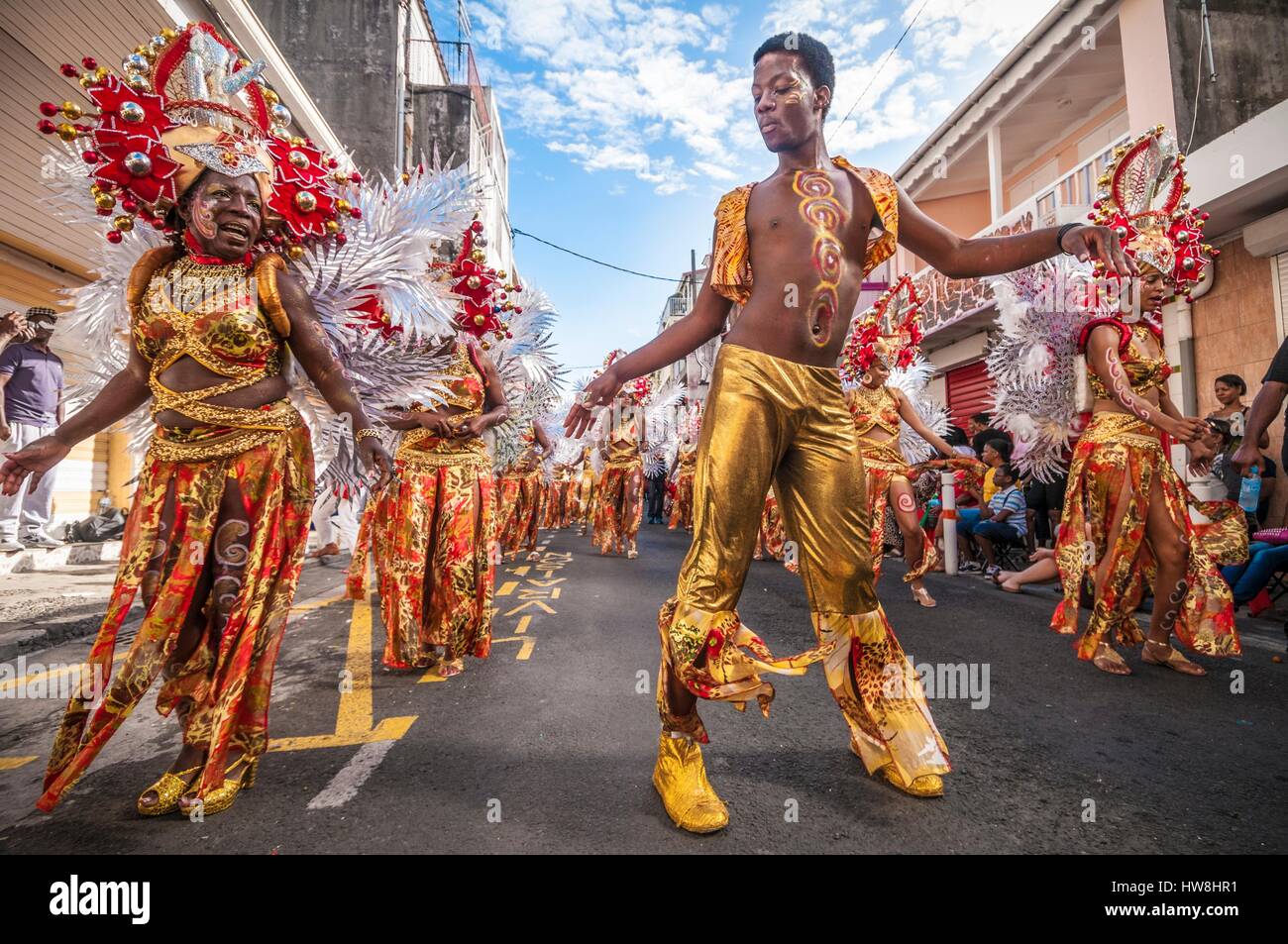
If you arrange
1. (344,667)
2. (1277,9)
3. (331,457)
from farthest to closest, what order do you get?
1. (1277,9)
2. (344,667)
3. (331,457)

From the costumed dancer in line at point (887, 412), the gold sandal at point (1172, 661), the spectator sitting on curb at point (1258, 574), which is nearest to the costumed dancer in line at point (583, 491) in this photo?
the costumed dancer in line at point (887, 412)

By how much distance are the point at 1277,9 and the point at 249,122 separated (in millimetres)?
14103

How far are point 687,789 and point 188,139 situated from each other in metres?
2.73

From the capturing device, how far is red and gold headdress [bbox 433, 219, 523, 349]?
4152 mm

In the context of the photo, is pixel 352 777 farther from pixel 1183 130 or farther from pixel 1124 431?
pixel 1183 130

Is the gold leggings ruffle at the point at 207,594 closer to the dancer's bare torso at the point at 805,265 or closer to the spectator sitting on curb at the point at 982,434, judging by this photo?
the dancer's bare torso at the point at 805,265

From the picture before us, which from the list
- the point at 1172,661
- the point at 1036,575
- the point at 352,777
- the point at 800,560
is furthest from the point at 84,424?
the point at 1036,575

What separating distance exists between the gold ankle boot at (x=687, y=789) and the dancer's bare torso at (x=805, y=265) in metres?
1.28

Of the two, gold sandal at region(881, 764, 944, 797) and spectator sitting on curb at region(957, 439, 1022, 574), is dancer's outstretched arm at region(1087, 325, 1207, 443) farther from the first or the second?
spectator sitting on curb at region(957, 439, 1022, 574)

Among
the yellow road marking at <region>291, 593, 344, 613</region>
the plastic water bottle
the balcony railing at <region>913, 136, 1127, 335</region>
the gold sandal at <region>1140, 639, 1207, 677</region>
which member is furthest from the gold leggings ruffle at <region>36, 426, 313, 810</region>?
the balcony railing at <region>913, 136, 1127, 335</region>

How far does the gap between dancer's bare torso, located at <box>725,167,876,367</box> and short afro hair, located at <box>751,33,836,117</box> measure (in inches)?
12.0
